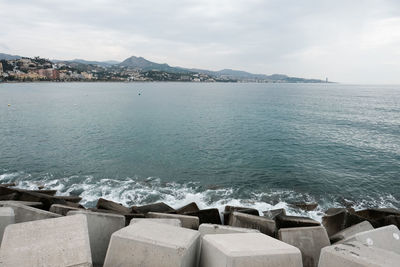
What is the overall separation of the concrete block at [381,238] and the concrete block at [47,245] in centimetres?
547

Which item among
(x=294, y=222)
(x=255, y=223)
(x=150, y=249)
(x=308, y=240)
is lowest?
(x=294, y=222)

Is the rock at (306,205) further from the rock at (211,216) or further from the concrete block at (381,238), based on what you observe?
the concrete block at (381,238)

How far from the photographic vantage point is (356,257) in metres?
3.96

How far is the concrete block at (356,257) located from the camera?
12.7 ft

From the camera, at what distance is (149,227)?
4.66 m

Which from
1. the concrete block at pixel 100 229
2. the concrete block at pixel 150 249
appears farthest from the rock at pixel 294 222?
the concrete block at pixel 100 229

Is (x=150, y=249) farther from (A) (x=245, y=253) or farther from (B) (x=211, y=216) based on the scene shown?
(B) (x=211, y=216)

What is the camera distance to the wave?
559 inches

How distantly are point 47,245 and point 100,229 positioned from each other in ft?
7.56

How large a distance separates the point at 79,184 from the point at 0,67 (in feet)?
680

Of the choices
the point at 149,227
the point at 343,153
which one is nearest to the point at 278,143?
the point at 343,153

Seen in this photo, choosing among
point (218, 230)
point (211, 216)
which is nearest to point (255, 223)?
point (218, 230)

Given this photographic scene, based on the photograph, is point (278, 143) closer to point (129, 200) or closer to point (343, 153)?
point (343, 153)

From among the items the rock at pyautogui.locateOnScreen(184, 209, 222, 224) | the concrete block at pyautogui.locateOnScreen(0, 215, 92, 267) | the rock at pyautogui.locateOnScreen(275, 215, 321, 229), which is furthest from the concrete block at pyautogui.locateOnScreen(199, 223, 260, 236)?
the rock at pyautogui.locateOnScreen(184, 209, 222, 224)
